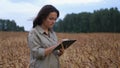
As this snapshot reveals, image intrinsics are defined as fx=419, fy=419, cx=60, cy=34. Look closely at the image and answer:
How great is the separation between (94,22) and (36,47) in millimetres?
73459

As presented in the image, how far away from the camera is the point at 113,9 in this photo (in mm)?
75625

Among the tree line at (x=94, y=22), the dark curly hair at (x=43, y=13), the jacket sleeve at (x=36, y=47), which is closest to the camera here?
the jacket sleeve at (x=36, y=47)

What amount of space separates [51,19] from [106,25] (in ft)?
227

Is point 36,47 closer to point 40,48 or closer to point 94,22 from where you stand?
point 40,48

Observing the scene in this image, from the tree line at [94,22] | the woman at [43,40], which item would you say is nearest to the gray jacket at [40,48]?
the woman at [43,40]

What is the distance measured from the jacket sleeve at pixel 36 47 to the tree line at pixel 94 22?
204ft

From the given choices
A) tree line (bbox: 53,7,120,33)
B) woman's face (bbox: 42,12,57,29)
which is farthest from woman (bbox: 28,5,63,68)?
tree line (bbox: 53,7,120,33)

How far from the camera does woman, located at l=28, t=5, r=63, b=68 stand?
3945 mm

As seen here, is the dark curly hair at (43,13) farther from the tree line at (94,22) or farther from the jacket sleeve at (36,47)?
the tree line at (94,22)

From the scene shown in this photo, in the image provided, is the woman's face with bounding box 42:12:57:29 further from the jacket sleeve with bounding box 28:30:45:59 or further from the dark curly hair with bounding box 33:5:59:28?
the jacket sleeve with bounding box 28:30:45:59

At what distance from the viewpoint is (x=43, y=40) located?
3.99 m

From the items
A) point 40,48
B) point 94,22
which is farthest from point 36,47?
point 94,22

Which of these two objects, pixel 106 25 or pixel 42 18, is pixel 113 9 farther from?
pixel 42 18

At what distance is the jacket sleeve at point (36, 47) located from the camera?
3.90m
